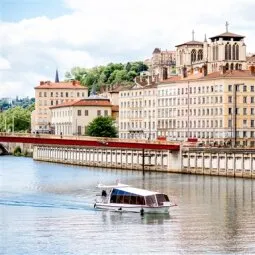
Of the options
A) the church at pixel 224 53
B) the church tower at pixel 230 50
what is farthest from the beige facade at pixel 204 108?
the church tower at pixel 230 50

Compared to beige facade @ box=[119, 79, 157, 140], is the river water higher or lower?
lower

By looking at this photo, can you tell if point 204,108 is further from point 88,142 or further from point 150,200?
point 150,200

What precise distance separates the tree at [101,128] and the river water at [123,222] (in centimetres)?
5876

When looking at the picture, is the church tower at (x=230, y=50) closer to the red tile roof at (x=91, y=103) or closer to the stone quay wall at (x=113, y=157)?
the red tile roof at (x=91, y=103)

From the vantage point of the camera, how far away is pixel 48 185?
72.4 metres

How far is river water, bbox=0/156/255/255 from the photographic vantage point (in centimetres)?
4283

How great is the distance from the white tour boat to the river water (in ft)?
1.93

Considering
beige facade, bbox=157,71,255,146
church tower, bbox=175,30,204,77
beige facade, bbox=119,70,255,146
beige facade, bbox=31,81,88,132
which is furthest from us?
beige facade, bbox=31,81,88,132

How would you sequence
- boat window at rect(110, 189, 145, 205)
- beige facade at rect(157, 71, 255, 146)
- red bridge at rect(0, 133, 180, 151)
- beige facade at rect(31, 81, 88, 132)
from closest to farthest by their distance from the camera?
boat window at rect(110, 189, 145, 205) → red bridge at rect(0, 133, 180, 151) → beige facade at rect(157, 71, 255, 146) → beige facade at rect(31, 81, 88, 132)

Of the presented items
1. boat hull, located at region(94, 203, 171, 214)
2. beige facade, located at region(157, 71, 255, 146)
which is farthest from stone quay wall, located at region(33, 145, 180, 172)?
boat hull, located at region(94, 203, 171, 214)

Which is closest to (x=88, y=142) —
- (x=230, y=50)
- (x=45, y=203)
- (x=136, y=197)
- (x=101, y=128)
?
(x=45, y=203)

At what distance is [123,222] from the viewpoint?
5050cm

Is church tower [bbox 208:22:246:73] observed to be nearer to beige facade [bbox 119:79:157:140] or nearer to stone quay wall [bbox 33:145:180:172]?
beige facade [bbox 119:79:157:140]

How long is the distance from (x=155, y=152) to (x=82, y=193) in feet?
107
